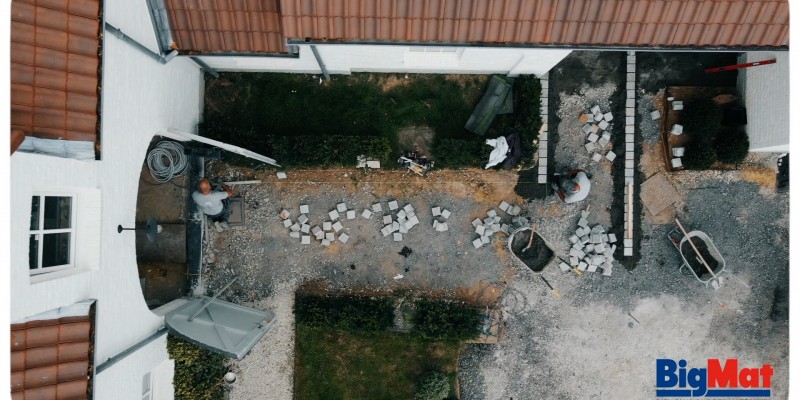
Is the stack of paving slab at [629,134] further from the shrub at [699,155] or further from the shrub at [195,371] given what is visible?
the shrub at [195,371]

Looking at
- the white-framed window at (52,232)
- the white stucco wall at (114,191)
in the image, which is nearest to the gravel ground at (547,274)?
the white stucco wall at (114,191)

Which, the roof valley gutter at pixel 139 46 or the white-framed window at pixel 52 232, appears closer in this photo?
the white-framed window at pixel 52 232

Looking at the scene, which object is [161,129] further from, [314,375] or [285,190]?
[314,375]

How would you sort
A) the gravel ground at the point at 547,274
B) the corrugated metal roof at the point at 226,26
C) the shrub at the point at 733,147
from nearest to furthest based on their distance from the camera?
the corrugated metal roof at the point at 226,26 < the shrub at the point at 733,147 < the gravel ground at the point at 547,274

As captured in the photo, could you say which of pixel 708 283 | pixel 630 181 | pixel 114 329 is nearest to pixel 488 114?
pixel 630 181

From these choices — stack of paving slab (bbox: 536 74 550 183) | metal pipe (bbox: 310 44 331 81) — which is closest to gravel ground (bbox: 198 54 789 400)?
stack of paving slab (bbox: 536 74 550 183)

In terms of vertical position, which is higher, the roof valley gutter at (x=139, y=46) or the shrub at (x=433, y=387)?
the roof valley gutter at (x=139, y=46)
